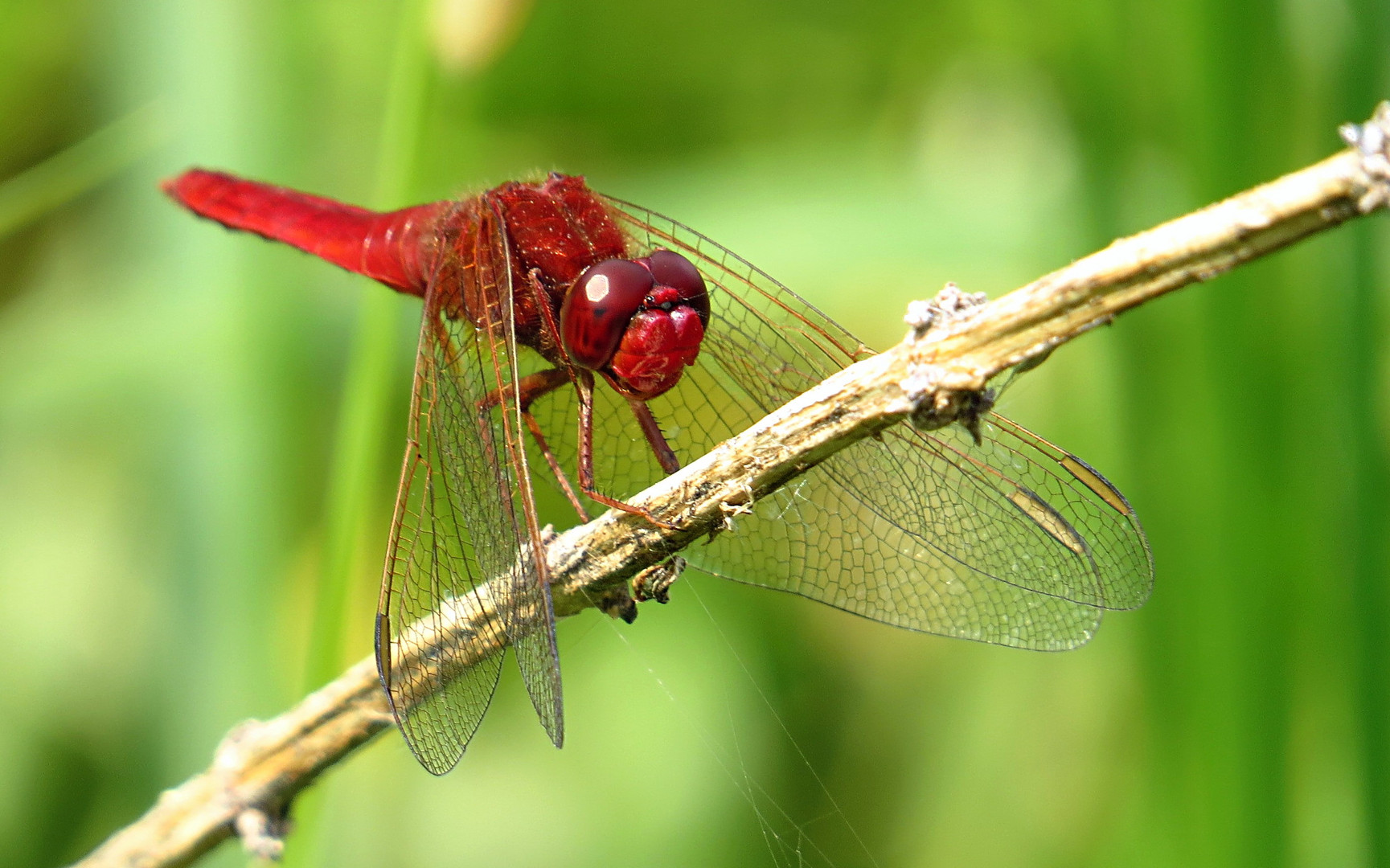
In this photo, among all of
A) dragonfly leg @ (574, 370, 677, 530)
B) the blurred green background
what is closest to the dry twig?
dragonfly leg @ (574, 370, 677, 530)

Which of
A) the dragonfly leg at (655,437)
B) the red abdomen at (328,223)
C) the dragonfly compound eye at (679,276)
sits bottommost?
the dragonfly leg at (655,437)

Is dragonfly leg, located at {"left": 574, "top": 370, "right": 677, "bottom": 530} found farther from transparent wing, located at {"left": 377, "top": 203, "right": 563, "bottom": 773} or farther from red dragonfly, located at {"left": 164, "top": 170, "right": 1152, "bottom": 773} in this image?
transparent wing, located at {"left": 377, "top": 203, "right": 563, "bottom": 773}

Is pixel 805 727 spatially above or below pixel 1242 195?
below

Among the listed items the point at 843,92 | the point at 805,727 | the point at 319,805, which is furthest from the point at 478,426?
the point at 843,92

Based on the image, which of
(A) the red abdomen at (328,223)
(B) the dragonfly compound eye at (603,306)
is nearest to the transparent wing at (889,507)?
(B) the dragonfly compound eye at (603,306)

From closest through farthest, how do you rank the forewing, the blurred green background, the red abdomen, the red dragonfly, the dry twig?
1. the dry twig
2. the forewing
3. the red dragonfly
4. the blurred green background
5. the red abdomen

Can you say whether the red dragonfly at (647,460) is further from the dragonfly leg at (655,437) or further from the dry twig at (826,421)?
the dry twig at (826,421)

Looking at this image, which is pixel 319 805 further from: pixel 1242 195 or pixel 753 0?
pixel 753 0
